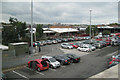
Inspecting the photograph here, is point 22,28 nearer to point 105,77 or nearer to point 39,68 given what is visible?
point 39,68

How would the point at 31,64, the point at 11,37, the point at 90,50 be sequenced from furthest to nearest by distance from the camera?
the point at 11,37 → the point at 90,50 → the point at 31,64

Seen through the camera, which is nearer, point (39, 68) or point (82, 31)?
point (39, 68)

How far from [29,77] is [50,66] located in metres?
3.31

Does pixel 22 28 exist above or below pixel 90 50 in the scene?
above

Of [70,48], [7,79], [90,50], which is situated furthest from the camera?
[70,48]

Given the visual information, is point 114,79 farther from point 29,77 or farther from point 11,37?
point 11,37

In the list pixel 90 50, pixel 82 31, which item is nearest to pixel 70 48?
pixel 90 50

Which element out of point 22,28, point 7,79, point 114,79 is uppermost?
point 22,28

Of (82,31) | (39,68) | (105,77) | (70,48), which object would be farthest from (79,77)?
(82,31)

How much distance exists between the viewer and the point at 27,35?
34500 millimetres

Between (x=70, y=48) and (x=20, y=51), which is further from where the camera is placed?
(x=70, y=48)

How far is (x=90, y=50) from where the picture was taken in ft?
75.2

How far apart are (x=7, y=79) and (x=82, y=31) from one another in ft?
201

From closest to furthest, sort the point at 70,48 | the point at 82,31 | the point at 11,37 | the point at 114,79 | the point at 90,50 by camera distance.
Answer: the point at 114,79 < the point at 90,50 < the point at 70,48 < the point at 11,37 < the point at 82,31
